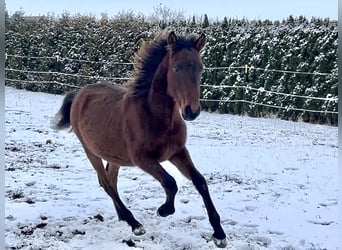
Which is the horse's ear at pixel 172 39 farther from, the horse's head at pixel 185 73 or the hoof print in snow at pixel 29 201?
the hoof print in snow at pixel 29 201

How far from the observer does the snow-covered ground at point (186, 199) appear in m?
3.94

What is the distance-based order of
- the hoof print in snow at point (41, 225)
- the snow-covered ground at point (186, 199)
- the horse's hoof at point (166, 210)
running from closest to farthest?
1. the horse's hoof at point (166, 210)
2. the snow-covered ground at point (186, 199)
3. the hoof print in snow at point (41, 225)

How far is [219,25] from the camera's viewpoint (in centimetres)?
1361

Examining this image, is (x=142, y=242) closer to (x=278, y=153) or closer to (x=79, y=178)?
(x=79, y=178)

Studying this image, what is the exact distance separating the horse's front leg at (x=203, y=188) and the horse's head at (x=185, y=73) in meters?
0.47

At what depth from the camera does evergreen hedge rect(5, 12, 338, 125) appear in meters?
11.6

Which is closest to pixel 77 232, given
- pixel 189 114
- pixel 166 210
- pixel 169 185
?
pixel 166 210

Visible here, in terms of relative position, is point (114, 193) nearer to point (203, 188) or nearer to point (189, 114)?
point (203, 188)

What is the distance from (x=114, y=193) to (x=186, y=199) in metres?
0.86

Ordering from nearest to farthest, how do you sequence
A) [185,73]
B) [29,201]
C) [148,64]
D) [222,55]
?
1. [185,73]
2. [148,64]
3. [29,201]
4. [222,55]

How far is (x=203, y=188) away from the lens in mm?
3707

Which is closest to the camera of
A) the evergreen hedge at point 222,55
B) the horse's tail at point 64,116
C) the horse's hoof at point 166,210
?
the horse's hoof at point 166,210

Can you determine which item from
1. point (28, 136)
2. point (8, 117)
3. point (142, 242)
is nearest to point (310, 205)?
point (142, 242)

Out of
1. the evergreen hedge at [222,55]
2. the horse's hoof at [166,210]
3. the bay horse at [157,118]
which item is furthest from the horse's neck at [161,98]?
→ the evergreen hedge at [222,55]
